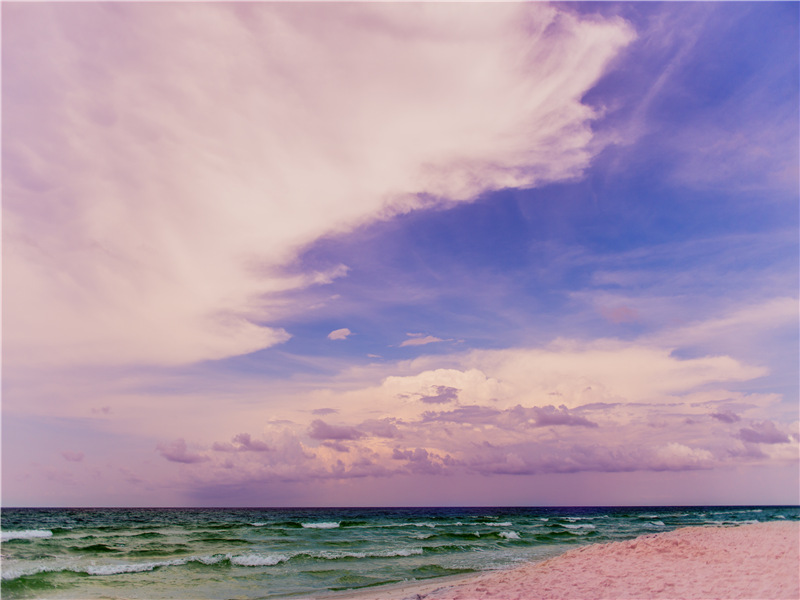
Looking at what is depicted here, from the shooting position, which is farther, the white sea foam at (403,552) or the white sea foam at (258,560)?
the white sea foam at (403,552)

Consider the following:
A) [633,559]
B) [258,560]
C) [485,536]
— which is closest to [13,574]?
[258,560]

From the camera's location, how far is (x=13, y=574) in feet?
73.0

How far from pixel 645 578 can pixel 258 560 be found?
20508 millimetres

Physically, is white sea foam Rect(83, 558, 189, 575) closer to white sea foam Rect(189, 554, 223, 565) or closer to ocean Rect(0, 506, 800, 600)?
ocean Rect(0, 506, 800, 600)

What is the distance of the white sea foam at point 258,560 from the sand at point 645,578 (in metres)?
9.97

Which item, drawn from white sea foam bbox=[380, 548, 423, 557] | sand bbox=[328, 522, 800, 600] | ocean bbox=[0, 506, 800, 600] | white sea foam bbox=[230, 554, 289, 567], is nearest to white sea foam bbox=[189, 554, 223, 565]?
ocean bbox=[0, 506, 800, 600]

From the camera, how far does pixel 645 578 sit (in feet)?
54.3

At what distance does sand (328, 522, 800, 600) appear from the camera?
46.7ft

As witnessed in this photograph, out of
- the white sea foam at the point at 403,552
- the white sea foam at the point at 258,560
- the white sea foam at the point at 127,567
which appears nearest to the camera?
the white sea foam at the point at 127,567

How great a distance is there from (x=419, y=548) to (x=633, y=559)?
1586 centimetres

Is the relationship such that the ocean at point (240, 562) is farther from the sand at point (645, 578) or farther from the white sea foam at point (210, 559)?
the sand at point (645, 578)

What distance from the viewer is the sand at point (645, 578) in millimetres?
14242

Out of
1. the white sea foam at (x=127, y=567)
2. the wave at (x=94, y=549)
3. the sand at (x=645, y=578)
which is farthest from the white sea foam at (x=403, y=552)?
the wave at (x=94, y=549)

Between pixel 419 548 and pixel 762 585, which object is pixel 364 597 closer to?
pixel 762 585
